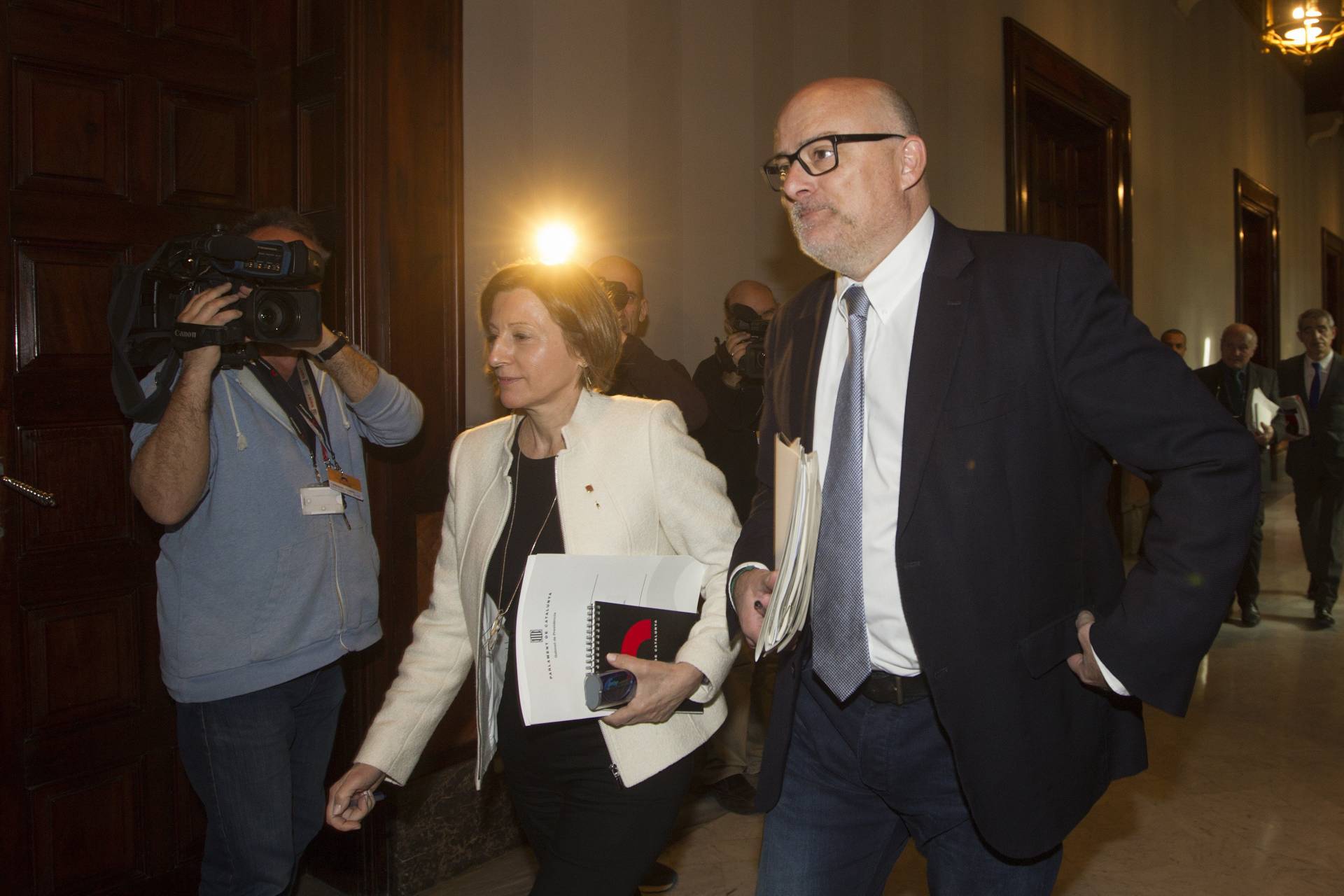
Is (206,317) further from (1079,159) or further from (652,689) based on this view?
(1079,159)

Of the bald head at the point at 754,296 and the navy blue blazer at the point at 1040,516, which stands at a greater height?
the bald head at the point at 754,296

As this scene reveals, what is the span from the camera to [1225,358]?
6.23 m

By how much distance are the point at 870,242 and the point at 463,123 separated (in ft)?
6.20

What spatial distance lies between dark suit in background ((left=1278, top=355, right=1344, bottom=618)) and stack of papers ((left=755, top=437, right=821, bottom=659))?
5.76 metres

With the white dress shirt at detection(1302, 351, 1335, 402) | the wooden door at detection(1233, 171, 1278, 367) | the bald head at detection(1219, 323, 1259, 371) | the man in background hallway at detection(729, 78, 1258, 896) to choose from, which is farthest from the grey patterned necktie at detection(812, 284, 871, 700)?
the wooden door at detection(1233, 171, 1278, 367)

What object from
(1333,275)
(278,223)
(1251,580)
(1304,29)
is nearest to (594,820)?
(278,223)

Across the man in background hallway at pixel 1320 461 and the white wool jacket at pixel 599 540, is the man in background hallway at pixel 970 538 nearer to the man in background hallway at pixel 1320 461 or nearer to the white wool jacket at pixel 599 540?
the white wool jacket at pixel 599 540

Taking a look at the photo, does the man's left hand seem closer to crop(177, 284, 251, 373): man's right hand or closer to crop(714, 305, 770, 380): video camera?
crop(177, 284, 251, 373): man's right hand

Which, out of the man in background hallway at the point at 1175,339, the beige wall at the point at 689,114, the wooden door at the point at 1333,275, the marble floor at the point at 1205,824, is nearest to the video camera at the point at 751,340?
the beige wall at the point at 689,114

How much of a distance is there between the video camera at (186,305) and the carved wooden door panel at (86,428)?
63cm

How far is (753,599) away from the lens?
1.59 metres

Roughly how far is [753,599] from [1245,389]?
5590 mm

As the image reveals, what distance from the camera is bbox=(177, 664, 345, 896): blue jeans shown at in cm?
201

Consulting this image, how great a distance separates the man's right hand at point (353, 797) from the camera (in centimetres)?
167
